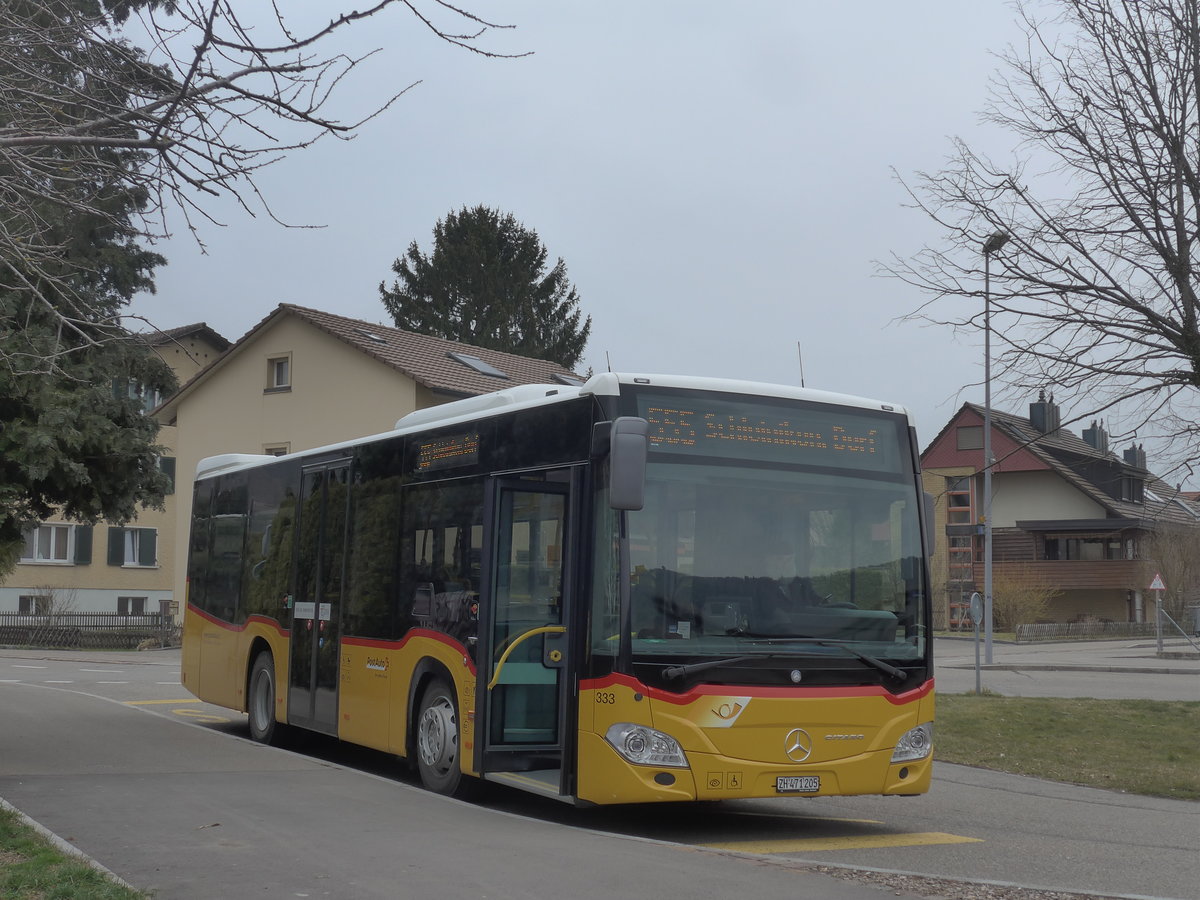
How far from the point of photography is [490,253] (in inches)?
2714

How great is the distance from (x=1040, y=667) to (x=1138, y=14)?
22.1 metres

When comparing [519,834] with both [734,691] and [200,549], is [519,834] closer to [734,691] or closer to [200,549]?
[734,691]

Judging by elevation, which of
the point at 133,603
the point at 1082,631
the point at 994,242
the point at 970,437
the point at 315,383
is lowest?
the point at 1082,631

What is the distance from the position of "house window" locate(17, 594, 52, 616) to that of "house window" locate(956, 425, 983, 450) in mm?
41214

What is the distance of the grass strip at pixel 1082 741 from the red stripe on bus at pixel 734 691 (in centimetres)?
470

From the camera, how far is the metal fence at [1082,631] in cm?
4978

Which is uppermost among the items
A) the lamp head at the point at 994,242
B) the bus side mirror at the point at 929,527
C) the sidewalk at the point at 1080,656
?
the lamp head at the point at 994,242

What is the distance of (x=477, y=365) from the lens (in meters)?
43.2

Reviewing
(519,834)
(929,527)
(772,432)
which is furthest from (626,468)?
(929,527)

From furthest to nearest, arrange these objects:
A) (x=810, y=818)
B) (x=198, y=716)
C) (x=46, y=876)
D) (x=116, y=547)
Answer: (x=116, y=547), (x=198, y=716), (x=810, y=818), (x=46, y=876)

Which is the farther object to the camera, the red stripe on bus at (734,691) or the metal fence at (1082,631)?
the metal fence at (1082,631)

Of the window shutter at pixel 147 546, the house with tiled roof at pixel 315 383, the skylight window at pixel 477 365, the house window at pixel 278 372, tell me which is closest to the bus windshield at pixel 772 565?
the house with tiled roof at pixel 315 383

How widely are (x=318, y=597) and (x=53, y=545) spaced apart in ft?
140

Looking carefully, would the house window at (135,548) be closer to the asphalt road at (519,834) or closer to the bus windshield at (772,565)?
the asphalt road at (519,834)
